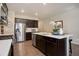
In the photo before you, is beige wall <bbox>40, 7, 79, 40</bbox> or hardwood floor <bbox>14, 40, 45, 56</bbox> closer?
beige wall <bbox>40, 7, 79, 40</bbox>

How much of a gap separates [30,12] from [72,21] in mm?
494

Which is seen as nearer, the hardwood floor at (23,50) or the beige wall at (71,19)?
the beige wall at (71,19)

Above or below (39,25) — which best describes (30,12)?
above

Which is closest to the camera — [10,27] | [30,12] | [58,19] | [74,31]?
[74,31]

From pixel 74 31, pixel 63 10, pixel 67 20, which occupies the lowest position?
pixel 74 31

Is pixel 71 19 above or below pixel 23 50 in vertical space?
above

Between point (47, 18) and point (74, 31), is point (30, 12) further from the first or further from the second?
point (74, 31)

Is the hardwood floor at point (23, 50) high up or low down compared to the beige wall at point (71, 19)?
down

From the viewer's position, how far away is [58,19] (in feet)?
3.57

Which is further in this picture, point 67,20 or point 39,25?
point 39,25

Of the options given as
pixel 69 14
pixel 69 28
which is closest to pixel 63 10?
pixel 69 14

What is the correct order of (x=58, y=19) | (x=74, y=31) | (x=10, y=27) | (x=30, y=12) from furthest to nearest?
1. (x=10, y=27)
2. (x=30, y=12)
3. (x=58, y=19)
4. (x=74, y=31)

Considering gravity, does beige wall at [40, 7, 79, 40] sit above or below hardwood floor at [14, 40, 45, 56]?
above

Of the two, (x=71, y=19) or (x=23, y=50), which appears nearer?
(x=71, y=19)
